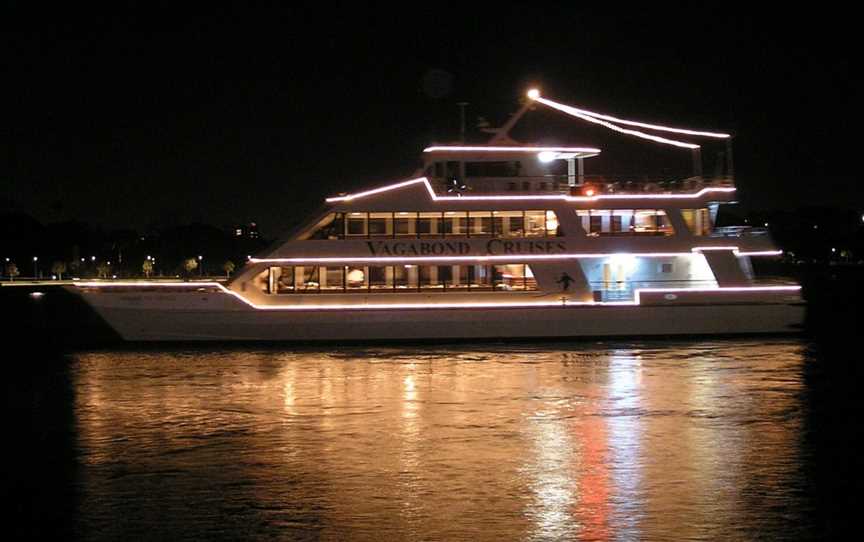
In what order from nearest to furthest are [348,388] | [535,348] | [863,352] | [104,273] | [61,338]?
1. [348,388]
2. [535,348]
3. [863,352]
4. [61,338]
5. [104,273]

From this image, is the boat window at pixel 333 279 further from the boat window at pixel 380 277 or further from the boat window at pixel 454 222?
the boat window at pixel 454 222

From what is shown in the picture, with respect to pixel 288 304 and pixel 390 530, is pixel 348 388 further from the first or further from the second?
pixel 390 530

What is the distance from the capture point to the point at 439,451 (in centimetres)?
1386

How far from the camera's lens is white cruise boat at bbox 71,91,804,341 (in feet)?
91.7

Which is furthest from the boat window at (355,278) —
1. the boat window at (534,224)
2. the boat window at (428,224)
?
the boat window at (534,224)

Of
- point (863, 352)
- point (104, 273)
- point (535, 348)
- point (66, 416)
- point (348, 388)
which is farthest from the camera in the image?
point (104, 273)

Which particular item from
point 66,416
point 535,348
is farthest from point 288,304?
point 66,416

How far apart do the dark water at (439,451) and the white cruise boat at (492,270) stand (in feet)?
11.0

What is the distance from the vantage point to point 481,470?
1263 centimetres

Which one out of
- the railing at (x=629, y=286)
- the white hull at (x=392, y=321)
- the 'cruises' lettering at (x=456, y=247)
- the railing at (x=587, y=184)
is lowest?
the white hull at (x=392, y=321)

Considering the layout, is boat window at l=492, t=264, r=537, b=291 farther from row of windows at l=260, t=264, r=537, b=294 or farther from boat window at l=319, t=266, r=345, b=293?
boat window at l=319, t=266, r=345, b=293

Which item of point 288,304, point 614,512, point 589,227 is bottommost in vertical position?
point 614,512

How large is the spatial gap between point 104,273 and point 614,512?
101589 millimetres

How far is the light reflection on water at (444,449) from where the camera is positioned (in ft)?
34.2
